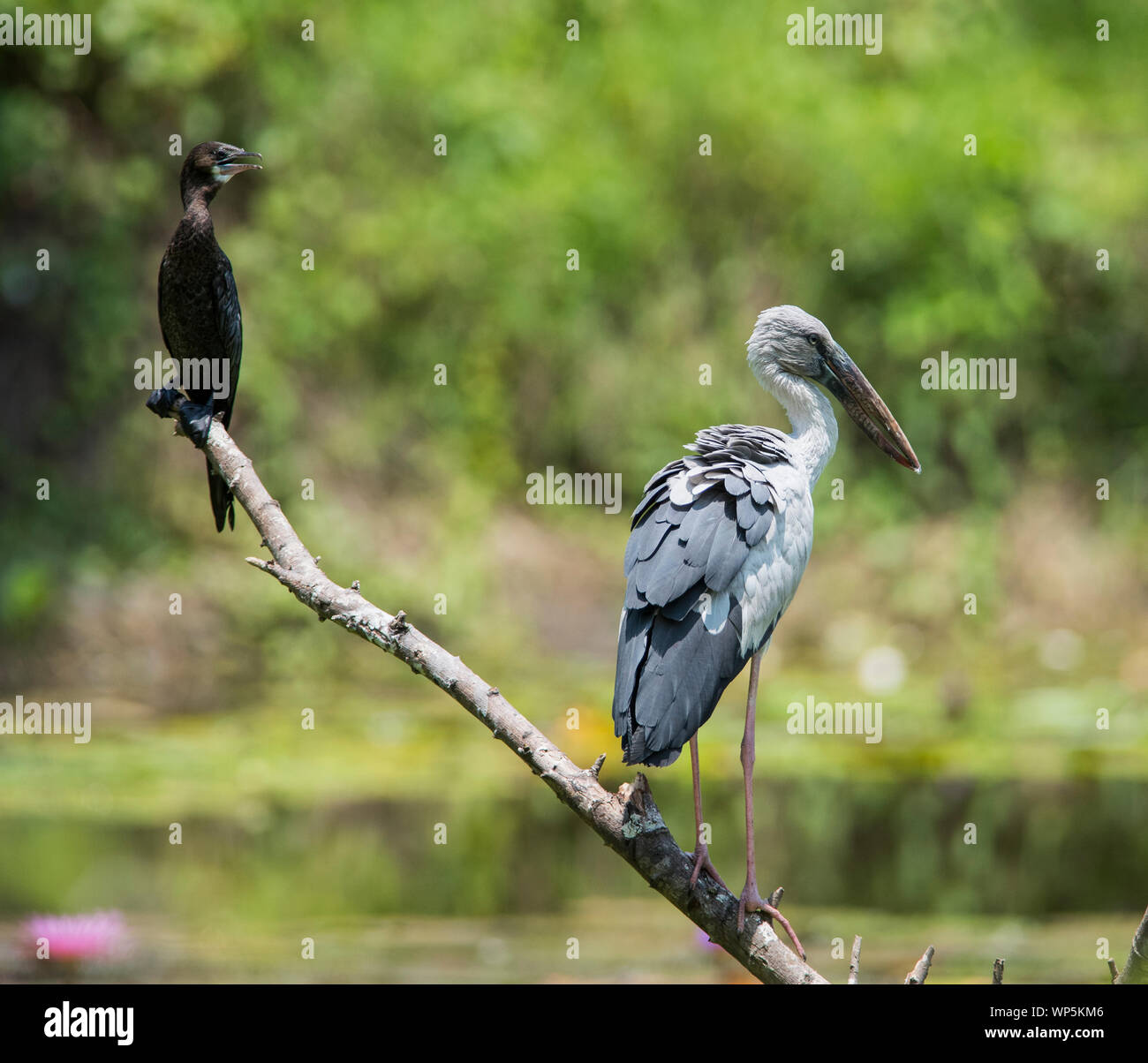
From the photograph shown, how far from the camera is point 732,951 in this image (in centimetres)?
333

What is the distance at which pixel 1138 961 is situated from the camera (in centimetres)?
299

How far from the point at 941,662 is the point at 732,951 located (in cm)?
722

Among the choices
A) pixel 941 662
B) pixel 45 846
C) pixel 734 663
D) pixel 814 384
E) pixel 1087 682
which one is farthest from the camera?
pixel 941 662

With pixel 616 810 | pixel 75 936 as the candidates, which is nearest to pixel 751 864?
→ pixel 616 810

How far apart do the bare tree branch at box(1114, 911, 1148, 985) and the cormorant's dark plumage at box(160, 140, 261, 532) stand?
104 inches

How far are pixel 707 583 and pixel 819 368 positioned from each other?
103 centimetres

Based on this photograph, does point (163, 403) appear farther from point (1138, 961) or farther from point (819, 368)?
point (1138, 961)

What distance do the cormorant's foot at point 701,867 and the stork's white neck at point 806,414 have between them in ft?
3.99

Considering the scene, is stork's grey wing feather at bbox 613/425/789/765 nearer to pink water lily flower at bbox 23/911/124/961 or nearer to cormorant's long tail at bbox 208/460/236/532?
cormorant's long tail at bbox 208/460/236/532

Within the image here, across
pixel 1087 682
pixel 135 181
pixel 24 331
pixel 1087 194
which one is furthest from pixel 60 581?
pixel 1087 194

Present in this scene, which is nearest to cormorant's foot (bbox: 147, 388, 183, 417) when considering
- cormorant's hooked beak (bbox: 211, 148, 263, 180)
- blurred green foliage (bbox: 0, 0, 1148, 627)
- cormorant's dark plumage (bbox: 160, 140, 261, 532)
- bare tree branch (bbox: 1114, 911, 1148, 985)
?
cormorant's dark plumage (bbox: 160, 140, 261, 532)

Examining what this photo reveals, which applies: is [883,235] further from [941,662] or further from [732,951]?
[732,951]

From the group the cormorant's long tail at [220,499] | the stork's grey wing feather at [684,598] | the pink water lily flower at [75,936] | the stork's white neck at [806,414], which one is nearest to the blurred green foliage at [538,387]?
the pink water lily flower at [75,936]

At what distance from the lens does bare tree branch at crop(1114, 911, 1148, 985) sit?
9.58 feet
